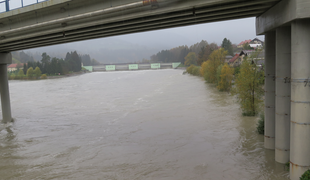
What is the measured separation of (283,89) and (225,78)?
2516 cm

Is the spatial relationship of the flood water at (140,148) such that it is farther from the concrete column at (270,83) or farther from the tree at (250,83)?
the tree at (250,83)

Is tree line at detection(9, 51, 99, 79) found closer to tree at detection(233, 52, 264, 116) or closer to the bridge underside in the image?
the bridge underside

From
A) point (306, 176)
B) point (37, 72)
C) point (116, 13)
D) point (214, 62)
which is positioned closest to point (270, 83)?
point (306, 176)

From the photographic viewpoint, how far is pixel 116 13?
10.1m

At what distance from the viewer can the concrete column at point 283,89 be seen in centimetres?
843

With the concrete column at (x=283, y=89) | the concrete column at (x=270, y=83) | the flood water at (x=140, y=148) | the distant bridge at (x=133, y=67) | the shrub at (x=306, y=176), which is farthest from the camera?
the distant bridge at (x=133, y=67)

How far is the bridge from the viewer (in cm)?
724

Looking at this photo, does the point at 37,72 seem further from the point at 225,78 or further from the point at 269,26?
the point at 269,26

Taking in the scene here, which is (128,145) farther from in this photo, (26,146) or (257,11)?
(257,11)

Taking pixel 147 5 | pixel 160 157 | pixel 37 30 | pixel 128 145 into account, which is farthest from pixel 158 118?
pixel 147 5

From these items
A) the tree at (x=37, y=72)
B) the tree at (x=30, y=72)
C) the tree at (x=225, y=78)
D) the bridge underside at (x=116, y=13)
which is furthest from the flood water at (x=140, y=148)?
the tree at (x=30, y=72)

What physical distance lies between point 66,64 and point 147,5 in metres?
101

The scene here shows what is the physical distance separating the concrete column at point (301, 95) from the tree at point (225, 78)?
25.3 metres

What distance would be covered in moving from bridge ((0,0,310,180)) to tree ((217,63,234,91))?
21.9m
